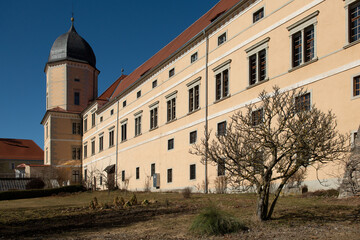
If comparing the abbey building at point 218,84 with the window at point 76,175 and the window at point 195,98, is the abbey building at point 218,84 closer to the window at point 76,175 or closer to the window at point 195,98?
the window at point 195,98

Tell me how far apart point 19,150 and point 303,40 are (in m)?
80.0

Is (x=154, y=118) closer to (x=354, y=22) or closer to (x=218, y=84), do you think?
(x=218, y=84)

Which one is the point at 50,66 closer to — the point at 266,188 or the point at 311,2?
the point at 311,2

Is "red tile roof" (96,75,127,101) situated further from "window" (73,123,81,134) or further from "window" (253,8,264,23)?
"window" (253,8,264,23)

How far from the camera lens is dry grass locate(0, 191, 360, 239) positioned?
10164 millimetres

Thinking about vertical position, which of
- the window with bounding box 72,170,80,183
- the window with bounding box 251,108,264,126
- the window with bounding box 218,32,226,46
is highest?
the window with bounding box 218,32,226,46

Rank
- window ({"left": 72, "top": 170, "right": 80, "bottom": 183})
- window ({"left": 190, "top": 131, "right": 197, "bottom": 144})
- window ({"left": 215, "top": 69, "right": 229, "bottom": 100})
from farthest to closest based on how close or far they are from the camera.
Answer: window ({"left": 72, "top": 170, "right": 80, "bottom": 183}), window ({"left": 190, "top": 131, "right": 197, "bottom": 144}), window ({"left": 215, "top": 69, "right": 229, "bottom": 100})

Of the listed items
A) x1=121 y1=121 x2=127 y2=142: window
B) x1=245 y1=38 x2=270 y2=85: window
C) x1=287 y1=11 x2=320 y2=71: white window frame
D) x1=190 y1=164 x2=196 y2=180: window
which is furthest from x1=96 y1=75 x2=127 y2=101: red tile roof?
x1=287 y1=11 x2=320 y2=71: white window frame

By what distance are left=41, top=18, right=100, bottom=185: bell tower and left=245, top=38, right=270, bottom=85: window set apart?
40612mm

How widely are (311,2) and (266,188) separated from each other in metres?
12.0

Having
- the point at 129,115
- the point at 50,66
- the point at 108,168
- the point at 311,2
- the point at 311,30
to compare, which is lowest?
the point at 108,168

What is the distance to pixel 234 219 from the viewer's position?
35.3ft

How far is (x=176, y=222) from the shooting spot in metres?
12.7

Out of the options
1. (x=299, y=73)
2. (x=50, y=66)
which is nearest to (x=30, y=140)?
(x=50, y=66)
